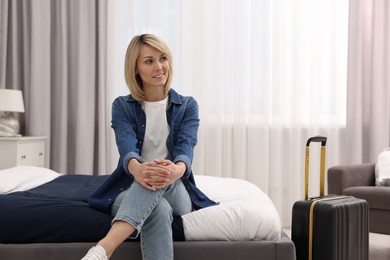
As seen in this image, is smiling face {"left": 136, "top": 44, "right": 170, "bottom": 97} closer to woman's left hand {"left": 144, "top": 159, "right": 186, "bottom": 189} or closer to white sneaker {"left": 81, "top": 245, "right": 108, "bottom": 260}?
woman's left hand {"left": 144, "top": 159, "right": 186, "bottom": 189}

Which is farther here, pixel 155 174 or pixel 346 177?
pixel 346 177

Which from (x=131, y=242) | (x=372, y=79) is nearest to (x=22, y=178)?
(x=131, y=242)

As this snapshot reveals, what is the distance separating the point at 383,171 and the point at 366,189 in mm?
333

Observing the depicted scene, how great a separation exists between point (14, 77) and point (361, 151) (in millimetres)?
3078

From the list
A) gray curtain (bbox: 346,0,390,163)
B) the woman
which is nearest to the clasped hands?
the woman

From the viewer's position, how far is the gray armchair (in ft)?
10.6

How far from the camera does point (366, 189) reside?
3.34 meters

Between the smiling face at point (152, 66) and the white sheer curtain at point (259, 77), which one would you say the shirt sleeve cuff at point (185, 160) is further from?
the white sheer curtain at point (259, 77)

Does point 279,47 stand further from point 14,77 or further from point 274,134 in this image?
point 14,77

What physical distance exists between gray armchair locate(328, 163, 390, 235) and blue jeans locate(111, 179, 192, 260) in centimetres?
183

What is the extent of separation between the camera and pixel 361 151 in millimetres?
4656

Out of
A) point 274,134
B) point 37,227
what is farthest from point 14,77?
point 37,227

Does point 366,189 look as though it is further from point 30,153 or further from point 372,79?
point 30,153

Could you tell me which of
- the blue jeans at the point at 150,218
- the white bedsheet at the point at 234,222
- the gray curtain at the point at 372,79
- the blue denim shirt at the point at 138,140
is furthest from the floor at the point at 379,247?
the blue jeans at the point at 150,218
